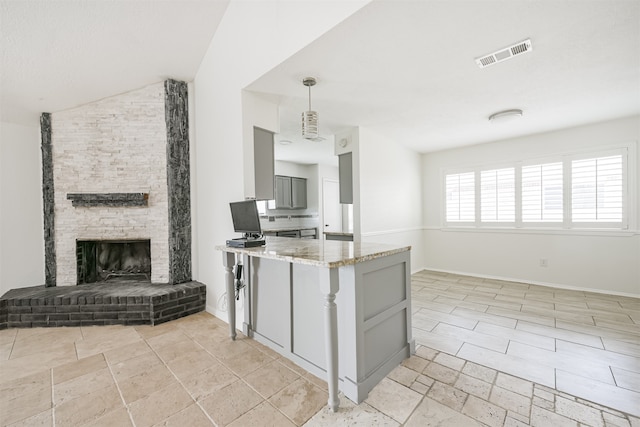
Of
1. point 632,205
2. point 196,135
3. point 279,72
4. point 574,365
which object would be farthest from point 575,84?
point 196,135

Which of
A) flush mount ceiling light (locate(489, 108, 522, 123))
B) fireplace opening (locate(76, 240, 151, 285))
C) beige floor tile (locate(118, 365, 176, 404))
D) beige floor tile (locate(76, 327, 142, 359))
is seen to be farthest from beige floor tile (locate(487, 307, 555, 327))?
fireplace opening (locate(76, 240, 151, 285))

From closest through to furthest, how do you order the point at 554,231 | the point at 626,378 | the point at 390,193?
the point at 626,378
the point at 554,231
the point at 390,193

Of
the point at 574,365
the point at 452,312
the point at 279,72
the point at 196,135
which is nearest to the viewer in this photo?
the point at 574,365

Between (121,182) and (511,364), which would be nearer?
(511,364)

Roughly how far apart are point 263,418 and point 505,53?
311 centimetres

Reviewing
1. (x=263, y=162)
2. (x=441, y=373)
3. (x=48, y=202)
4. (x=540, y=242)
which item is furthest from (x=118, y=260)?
(x=540, y=242)

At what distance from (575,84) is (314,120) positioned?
8.62 feet

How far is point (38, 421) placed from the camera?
160 centimetres

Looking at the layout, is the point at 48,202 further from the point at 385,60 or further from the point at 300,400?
the point at 385,60

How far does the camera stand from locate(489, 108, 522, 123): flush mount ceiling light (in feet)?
10.9

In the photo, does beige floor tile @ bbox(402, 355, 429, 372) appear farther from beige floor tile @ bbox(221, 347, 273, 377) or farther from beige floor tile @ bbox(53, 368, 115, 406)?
beige floor tile @ bbox(53, 368, 115, 406)

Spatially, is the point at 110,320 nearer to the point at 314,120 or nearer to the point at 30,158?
the point at 30,158

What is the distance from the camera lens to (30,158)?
11.6 feet

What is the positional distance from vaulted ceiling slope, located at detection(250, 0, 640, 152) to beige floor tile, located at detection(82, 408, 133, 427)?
2.69 metres
